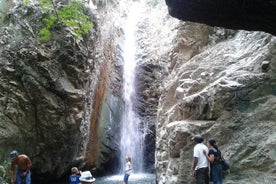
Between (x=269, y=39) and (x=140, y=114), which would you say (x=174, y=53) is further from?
(x=140, y=114)

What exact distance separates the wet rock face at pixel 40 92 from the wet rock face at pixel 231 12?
34.8 feet

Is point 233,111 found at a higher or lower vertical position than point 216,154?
higher

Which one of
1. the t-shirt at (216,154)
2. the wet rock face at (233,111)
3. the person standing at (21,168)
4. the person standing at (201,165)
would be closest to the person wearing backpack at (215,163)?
the t-shirt at (216,154)

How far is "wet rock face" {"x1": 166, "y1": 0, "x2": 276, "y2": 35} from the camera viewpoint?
5.92 metres

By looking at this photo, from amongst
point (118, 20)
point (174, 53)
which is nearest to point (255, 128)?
point (174, 53)

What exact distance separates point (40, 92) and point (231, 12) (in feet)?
39.1

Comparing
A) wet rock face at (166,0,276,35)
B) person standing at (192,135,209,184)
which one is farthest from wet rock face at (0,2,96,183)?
wet rock face at (166,0,276,35)

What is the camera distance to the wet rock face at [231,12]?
19.4 ft

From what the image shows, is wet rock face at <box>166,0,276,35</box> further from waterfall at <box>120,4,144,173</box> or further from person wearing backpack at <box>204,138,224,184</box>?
waterfall at <box>120,4,144,173</box>

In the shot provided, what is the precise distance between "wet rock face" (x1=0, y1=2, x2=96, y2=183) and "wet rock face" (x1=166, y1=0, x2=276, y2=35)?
34.8ft

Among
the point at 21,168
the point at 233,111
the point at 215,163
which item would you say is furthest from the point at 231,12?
the point at 21,168

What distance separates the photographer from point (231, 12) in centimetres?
641

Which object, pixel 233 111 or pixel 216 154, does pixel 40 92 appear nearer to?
pixel 233 111

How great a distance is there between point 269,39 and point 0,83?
11.2 meters
